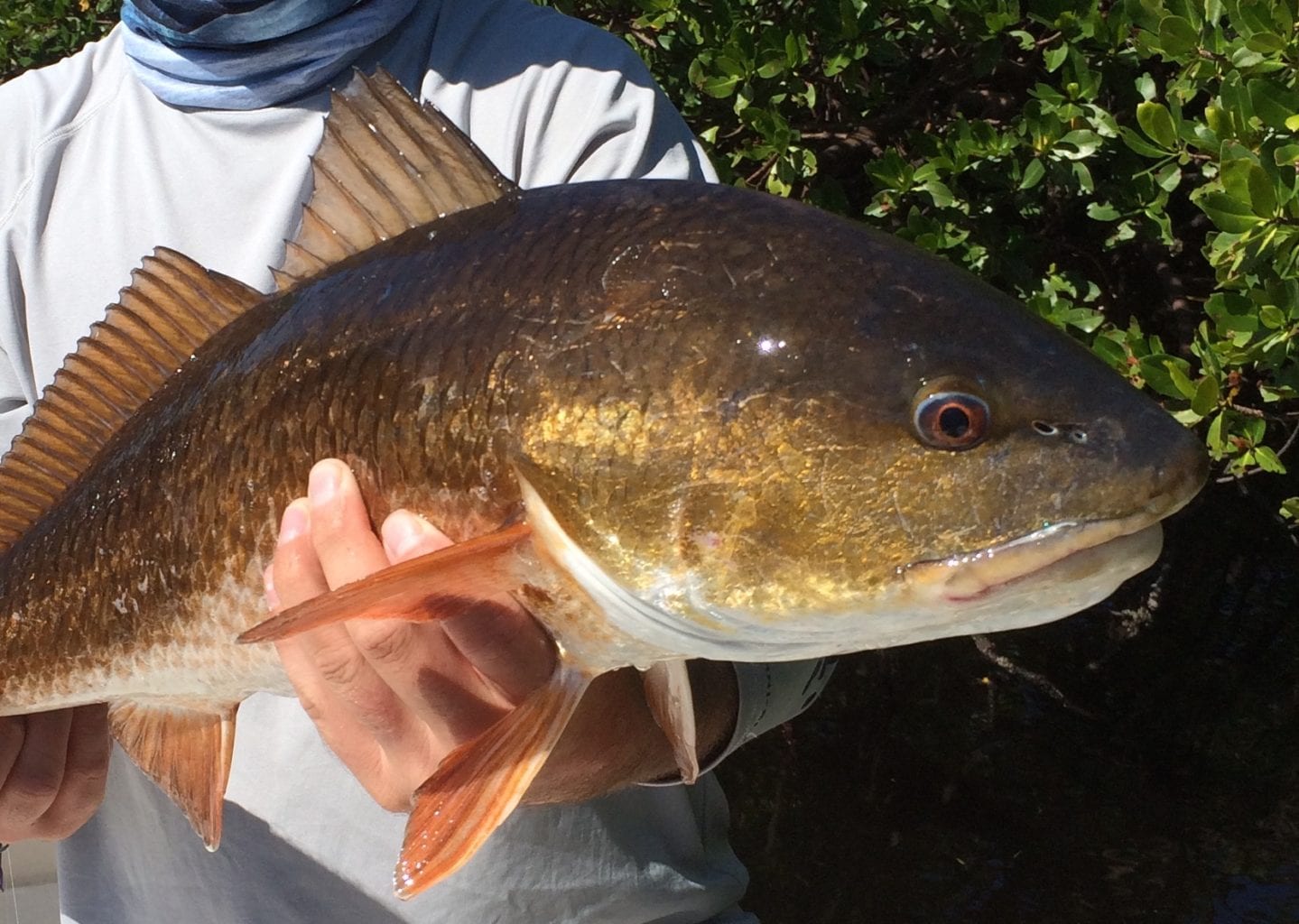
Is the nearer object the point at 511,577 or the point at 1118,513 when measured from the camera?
the point at 1118,513

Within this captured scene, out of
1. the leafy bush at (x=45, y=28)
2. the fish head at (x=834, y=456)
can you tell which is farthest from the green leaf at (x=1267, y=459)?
the leafy bush at (x=45, y=28)

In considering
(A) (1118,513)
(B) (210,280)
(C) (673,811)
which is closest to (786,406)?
(A) (1118,513)

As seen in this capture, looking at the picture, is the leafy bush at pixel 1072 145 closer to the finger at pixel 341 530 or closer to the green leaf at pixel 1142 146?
the green leaf at pixel 1142 146

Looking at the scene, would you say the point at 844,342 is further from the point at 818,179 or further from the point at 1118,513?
the point at 818,179

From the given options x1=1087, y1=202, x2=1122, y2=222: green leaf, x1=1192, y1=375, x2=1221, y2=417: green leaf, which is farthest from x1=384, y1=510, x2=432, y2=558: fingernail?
x1=1087, y1=202, x2=1122, y2=222: green leaf

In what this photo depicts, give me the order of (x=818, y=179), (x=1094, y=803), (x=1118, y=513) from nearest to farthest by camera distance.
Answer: (x=1118, y=513) → (x=818, y=179) → (x=1094, y=803)

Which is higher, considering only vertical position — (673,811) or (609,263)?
(609,263)

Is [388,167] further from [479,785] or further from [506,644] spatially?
[479,785]

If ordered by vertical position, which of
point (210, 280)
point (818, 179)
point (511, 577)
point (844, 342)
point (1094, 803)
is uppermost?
point (210, 280)
